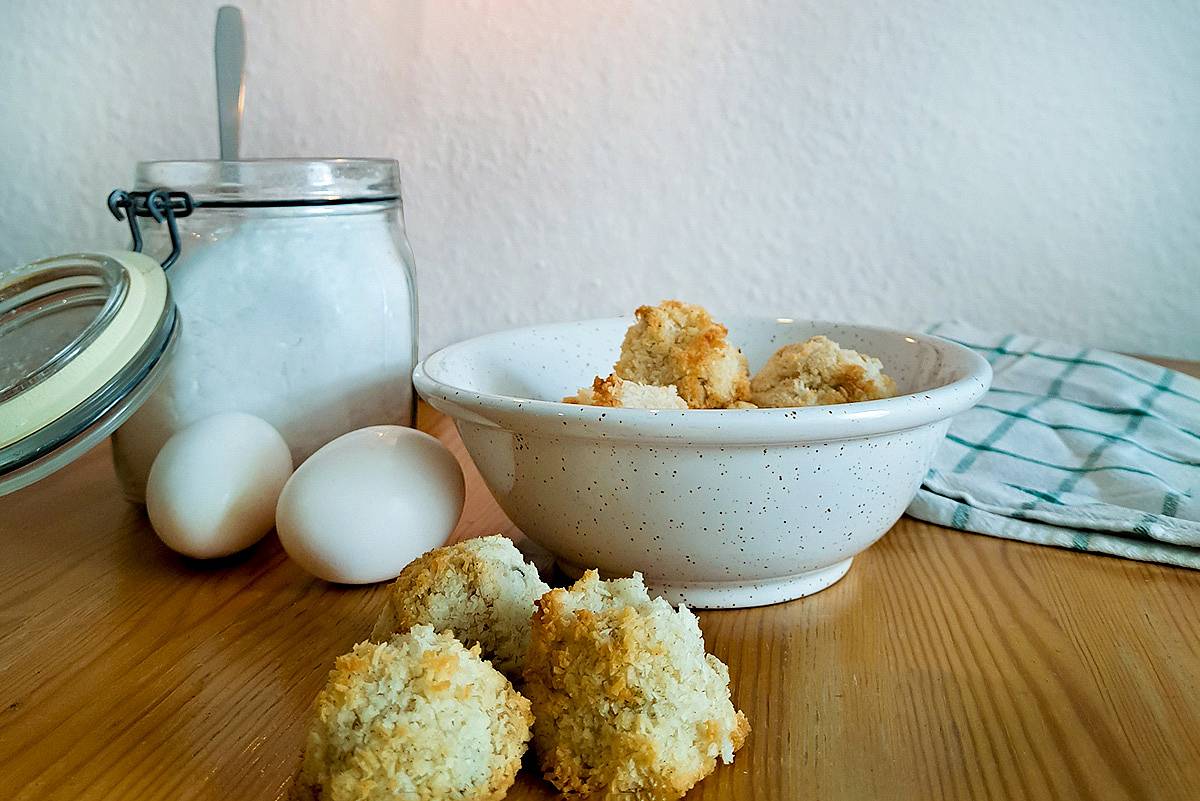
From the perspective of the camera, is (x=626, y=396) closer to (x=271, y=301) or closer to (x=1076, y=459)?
(x=271, y=301)

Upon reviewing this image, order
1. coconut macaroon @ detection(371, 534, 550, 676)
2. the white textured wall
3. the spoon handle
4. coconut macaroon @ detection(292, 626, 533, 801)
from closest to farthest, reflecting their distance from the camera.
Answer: coconut macaroon @ detection(292, 626, 533, 801) → coconut macaroon @ detection(371, 534, 550, 676) → the spoon handle → the white textured wall

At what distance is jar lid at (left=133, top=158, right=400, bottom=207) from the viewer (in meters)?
0.80

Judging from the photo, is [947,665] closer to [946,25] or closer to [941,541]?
[941,541]

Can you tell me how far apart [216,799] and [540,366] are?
1.55 ft

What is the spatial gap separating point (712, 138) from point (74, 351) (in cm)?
75

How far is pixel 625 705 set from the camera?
0.46 metres

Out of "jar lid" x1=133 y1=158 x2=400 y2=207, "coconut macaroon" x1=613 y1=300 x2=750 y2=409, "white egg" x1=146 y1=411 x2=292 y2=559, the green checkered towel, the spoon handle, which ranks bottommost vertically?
"white egg" x1=146 y1=411 x2=292 y2=559

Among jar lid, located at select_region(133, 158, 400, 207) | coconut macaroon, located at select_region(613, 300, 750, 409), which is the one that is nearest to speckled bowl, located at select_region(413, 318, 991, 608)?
coconut macaroon, located at select_region(613, 300, 750, 409)

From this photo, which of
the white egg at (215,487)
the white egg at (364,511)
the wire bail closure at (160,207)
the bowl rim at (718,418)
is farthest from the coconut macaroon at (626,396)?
the wire bail closure at (160,207)

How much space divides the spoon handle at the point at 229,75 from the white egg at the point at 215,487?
11.0 inches

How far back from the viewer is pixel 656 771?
44cm

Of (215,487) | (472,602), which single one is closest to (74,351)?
(215,487)

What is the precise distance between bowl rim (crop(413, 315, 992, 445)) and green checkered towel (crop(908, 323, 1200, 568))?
0.69 ft

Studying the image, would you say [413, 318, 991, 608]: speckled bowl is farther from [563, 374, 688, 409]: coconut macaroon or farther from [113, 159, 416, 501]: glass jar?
[113, 159, 416, 501]: glass jar
